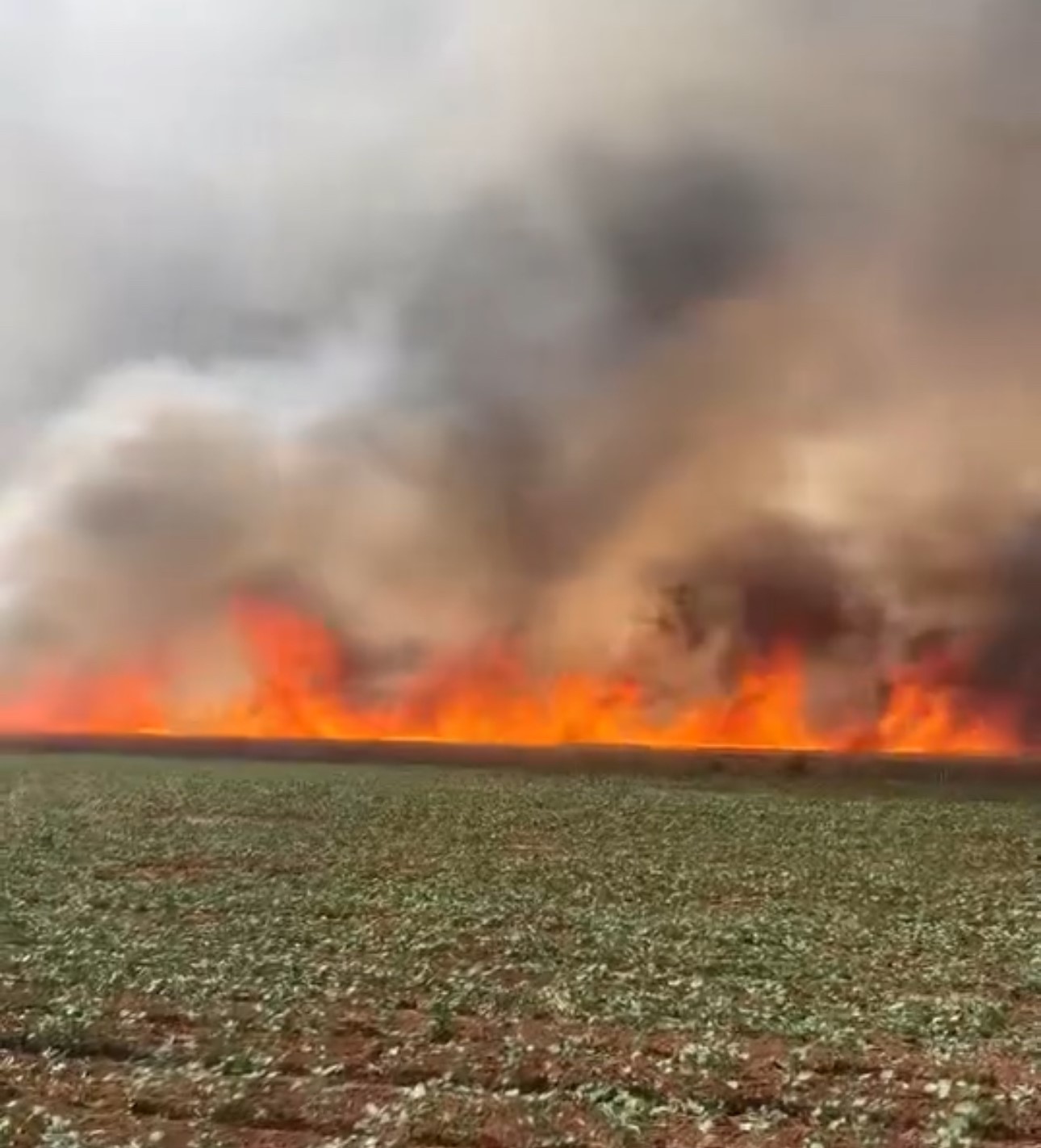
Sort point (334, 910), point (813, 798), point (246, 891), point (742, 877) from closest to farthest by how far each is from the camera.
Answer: point (334, 910)
point (246, 891)
point (742, 877)
point (813, 798)

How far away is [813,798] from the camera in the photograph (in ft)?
309

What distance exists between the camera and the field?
15836 mm

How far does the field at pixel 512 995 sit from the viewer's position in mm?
15836

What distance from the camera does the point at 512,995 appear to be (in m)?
22.9

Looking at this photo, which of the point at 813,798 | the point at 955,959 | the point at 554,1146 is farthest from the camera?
the point at 813,798

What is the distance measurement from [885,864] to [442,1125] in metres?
36.5

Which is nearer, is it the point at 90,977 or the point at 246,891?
the point at 90,977

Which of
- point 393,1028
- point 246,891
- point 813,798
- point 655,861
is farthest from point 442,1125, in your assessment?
point 813,798

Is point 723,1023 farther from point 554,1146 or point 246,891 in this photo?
point 246,891

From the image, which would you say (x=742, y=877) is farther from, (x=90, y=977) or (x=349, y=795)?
(x=349, y=795)

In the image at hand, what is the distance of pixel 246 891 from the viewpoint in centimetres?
3744

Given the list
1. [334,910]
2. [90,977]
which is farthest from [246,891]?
[90,977]

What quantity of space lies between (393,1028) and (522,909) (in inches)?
552

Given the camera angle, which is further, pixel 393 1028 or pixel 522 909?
pixel 522 909
